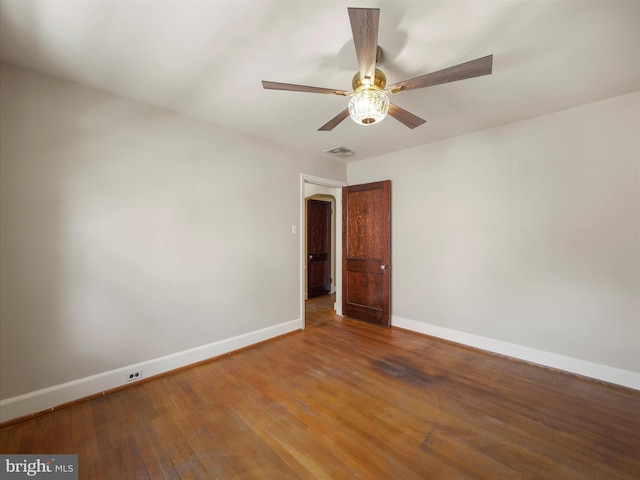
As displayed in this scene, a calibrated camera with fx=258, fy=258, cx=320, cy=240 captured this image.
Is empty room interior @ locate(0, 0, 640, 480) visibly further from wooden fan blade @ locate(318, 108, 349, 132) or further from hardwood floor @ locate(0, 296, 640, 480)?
wooden fan blade @ locate(318, 108, 349, 132)

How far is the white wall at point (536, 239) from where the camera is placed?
7.80ft

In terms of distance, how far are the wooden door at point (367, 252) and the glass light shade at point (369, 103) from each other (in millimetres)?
2414

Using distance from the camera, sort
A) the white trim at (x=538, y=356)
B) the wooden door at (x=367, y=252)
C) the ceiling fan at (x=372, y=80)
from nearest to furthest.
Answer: the ceiling fan at (x=372, y=80)
the white trim at (x=538, y=356)
the wooden door at (x=367, y=252)

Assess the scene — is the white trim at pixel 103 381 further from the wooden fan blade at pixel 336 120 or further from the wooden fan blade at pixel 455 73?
the wooden fan blade at pixel 455 73

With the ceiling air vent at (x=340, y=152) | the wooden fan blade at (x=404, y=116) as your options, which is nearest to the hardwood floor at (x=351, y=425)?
the wooden fan blade at (x=404, y=116)

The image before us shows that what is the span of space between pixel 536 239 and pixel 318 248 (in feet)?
13.2

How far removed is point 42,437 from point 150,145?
94.9 inches

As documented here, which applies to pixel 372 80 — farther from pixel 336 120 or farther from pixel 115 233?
pixel 115 233

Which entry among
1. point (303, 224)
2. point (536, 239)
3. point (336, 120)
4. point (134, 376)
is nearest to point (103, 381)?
point (134, 376)

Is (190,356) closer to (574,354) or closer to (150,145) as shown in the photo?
(150,145)

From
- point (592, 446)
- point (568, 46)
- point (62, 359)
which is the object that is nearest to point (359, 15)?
point (568, 46)

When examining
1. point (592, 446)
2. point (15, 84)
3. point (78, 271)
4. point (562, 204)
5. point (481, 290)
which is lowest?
point (592, 446)

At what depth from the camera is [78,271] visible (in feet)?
7.03

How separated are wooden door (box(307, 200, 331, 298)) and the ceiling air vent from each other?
192 centimetres
